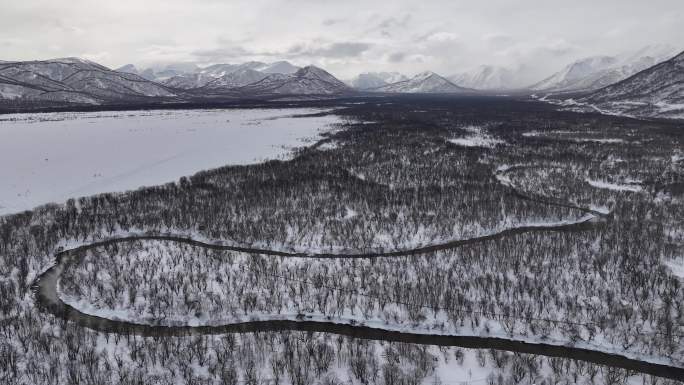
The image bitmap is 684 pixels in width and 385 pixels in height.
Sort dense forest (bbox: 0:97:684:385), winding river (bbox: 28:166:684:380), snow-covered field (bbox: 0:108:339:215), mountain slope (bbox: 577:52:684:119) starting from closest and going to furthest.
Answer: dense forest (bbox: 0:97:684:385), winding river (bbox: 28:166:684:380), snow-covered field (bbox: 0:108:339:215), mountain slope (bbox: 577:52:684:119)

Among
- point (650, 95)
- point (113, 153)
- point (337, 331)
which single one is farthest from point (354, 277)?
point (650, 95)

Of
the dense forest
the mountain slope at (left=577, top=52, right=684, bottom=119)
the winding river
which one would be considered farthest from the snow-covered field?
the mountain slope at (left=577, top=52, right=684, bottom=119)

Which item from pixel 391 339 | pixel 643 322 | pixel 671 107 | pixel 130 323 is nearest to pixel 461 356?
pixel 391 339

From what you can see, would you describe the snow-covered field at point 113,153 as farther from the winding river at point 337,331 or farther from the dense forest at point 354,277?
the winding river at point 337,331

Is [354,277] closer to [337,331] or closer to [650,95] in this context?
[337,331]

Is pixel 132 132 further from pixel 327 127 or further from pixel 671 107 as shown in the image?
pixel 671 107

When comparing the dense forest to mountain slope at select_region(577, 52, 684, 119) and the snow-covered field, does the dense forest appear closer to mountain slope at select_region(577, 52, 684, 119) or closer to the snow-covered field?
the snow-covered field
